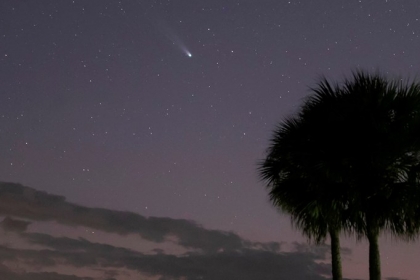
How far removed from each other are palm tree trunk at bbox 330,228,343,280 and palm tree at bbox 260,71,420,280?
4.76ft

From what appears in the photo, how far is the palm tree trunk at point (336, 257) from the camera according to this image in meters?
18.3

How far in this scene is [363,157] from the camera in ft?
52.8

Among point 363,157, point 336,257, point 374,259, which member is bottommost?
point 374,259

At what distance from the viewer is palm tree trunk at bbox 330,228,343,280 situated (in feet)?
60.2

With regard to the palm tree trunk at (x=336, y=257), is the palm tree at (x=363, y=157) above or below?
above

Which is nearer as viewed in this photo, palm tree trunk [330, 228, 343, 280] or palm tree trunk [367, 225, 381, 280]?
palm tree trunk [367, 225, 381, 280]

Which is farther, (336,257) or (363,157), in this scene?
(336,257)

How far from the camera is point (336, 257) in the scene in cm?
1850

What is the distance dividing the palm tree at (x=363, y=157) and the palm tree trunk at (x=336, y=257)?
1.45 metres

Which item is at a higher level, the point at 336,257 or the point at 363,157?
the point at 363,157

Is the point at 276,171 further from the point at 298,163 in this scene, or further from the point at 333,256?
the point at 333,256

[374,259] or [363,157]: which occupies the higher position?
[363,157]

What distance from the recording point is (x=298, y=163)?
56.2 ft

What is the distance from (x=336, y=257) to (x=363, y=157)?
3.65m
